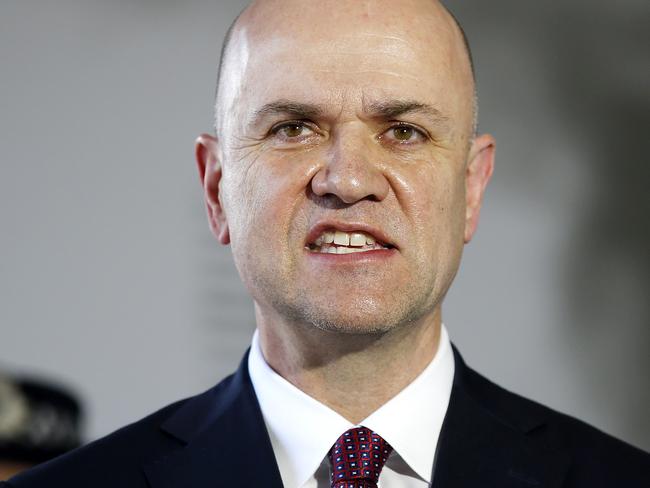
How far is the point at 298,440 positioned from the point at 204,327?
2712mm

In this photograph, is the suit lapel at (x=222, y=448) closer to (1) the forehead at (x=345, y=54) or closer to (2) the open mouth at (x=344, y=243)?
(2) the open mouth at (x=344, y=243)

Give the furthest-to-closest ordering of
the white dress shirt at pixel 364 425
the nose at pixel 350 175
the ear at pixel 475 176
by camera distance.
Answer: the ear at pixel 475 176, the white dress shirt at pixel 364 425, the nose at pixel 350 175

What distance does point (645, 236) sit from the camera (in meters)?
5.27

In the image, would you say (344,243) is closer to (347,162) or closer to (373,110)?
(347,162)

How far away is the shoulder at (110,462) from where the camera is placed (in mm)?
2385

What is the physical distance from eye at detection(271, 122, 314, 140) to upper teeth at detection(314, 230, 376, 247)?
0.64 feet

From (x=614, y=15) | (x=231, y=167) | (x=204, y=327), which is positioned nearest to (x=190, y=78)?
(x=204, y=327)

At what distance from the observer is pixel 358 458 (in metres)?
2.29

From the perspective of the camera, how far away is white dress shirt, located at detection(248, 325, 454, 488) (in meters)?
2.33

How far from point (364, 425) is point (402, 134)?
528 mm

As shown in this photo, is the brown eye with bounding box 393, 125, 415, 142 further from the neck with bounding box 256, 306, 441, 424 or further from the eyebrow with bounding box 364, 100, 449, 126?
the neck with bounding box 256, 306, 441, 424

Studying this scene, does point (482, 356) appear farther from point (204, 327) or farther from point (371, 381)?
point (371, 381)

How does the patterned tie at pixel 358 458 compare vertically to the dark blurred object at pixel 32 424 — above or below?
below

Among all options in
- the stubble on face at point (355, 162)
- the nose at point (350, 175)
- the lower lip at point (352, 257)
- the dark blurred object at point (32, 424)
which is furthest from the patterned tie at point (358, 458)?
the dark blurred object at point (32, 424)
